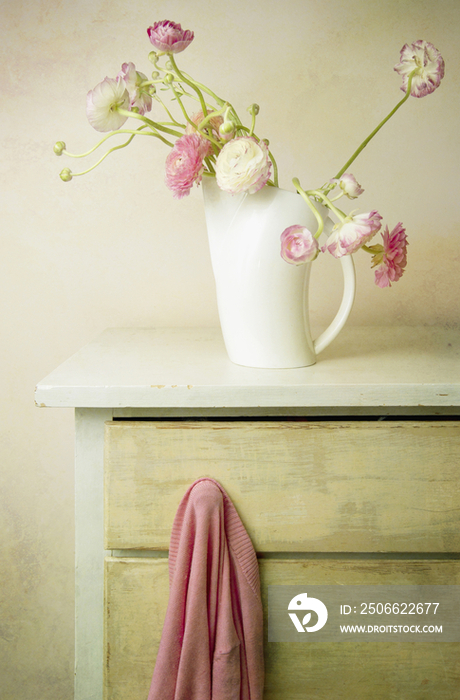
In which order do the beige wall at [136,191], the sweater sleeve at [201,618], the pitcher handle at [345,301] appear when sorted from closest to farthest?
the sweater sleeve at [201,618], the pitcher handle at [345,301], the beige wall at [136,191]

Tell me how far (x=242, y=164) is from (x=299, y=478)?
38 centimetres

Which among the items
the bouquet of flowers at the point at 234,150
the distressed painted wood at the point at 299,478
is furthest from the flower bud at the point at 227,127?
the distressed painted wood at the point at 299,478

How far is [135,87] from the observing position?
705 millimetres

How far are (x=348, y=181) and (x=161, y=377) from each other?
0.34 m

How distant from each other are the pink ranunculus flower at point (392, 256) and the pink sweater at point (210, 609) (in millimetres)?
358

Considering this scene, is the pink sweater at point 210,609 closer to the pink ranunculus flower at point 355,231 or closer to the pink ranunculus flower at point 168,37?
the pink ranunculus flower at point 355,231

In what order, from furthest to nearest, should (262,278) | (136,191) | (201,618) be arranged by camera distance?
(136,191)
(262,278)
(201,618)

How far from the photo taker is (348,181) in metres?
0.68

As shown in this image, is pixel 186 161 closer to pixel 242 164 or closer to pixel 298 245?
pixel 242 164

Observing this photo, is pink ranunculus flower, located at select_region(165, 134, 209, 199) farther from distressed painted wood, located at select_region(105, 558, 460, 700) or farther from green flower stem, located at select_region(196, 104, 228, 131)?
distressed painted wood, located at select_region(105, 558, 460, 700)

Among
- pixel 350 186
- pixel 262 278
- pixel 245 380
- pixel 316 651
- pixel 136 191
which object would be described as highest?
pixel 136 191

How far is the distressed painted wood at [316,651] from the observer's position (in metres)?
0.67

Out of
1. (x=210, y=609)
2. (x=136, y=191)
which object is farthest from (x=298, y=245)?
(x=136, y=191)

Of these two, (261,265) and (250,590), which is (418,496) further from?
(261,265)
